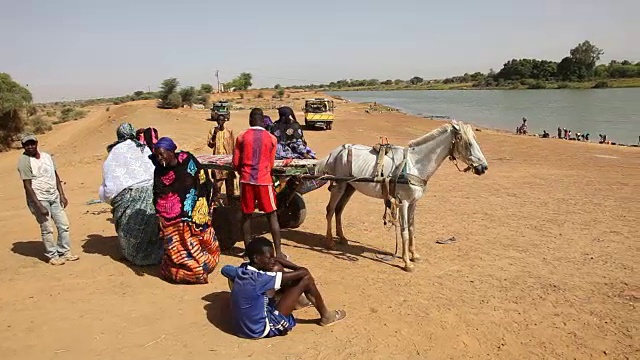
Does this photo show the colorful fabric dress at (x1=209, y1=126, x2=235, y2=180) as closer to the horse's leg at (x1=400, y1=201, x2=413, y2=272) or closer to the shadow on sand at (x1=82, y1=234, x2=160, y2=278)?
the shadow on sand at (x1=82, y1=234, x2=160, y2=278)

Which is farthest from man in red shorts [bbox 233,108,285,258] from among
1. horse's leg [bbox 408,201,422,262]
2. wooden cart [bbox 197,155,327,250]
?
horse's leg [bbox 408,201,422,262]

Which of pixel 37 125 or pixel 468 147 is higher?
pixel 468 147

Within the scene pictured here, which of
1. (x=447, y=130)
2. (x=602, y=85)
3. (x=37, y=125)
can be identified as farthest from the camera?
(x=602, y=85)

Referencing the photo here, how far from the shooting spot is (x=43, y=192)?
19.2ft

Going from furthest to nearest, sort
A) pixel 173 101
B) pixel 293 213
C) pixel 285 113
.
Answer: pixel 173 101
pixel 293 213
pixel 285 113

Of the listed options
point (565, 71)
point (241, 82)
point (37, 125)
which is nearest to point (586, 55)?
point (565, 71)

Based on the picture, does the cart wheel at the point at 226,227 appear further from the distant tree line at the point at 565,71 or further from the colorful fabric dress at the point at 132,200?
the distant tree line at the point at 565,71

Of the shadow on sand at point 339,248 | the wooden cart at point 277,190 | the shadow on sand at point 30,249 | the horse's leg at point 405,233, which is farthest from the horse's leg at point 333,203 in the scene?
the shadow on sand at point 30,249

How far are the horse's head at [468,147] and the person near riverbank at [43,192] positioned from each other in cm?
524

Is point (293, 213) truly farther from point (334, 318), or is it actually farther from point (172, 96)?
point (172, 96)

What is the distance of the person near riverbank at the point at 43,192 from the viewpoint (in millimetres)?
5711

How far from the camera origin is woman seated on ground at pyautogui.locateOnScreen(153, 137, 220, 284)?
5.49 metres

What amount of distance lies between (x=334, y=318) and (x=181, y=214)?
2187mm

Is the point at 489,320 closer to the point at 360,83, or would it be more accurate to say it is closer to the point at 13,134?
the point at 13,134
